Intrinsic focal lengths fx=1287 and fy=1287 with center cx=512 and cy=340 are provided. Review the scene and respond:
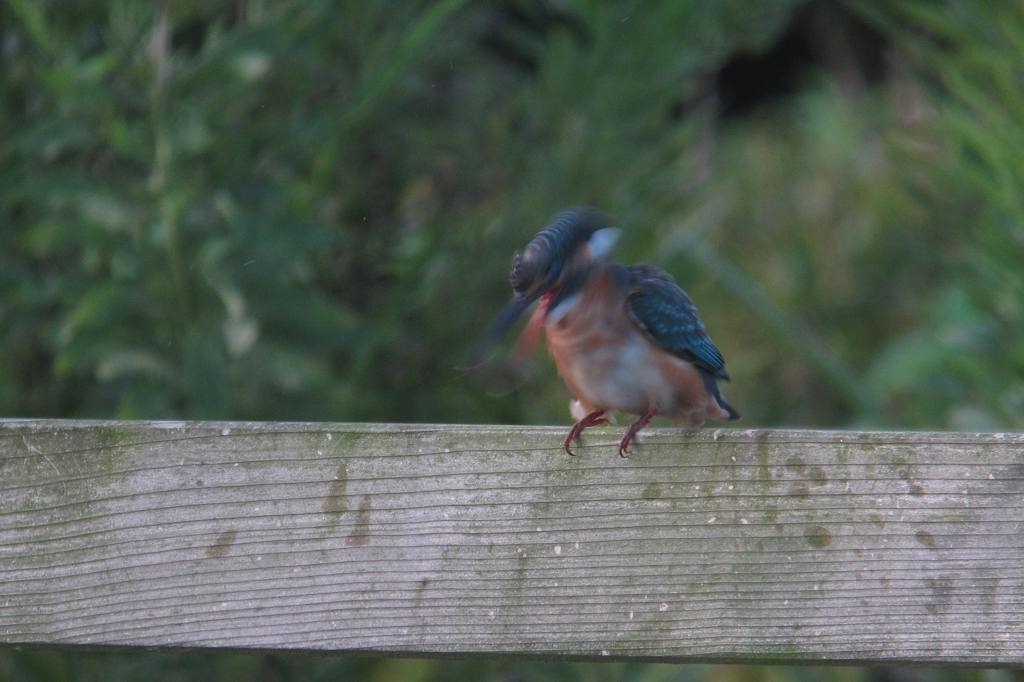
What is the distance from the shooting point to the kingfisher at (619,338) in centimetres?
224

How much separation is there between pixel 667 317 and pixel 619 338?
6.1 inches

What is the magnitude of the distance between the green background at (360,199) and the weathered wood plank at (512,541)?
1174 millimetres

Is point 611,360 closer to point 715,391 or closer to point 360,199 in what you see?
point 715,391

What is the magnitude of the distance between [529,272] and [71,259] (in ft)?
6.01

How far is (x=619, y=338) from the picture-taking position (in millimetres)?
2547

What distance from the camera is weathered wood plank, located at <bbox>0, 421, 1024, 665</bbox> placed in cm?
157

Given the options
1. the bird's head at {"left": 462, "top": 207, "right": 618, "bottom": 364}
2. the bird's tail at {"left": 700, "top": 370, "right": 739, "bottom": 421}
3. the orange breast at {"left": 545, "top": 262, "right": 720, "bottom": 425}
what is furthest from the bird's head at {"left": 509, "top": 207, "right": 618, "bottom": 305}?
the bird's tail at {"left": 700, "top": 370, "right": 739, "bottom": 421}

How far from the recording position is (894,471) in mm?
1615

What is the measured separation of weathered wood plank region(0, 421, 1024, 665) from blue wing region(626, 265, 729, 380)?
3.08 feet

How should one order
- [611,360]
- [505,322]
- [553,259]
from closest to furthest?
1. [505,322]
2. [553,259]
3. [611,360]

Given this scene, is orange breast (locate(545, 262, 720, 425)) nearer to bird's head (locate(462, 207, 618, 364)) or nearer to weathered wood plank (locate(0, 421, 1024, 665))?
bird's head (locate(462, 207, 618, 364))

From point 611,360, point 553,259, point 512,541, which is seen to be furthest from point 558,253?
point 512,541

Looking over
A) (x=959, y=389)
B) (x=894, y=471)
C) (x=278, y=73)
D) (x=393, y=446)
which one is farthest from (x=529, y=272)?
(x=959, y=389)

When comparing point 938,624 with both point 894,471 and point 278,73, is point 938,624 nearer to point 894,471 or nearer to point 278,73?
point 894,471
